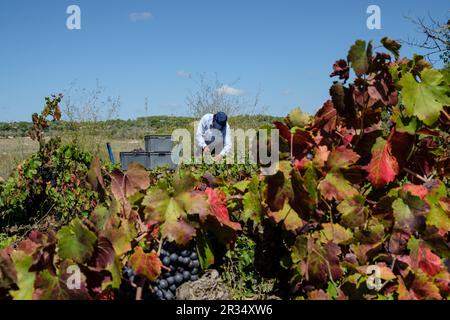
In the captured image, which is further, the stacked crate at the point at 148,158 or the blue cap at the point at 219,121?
the blue cap at the point at 219,121

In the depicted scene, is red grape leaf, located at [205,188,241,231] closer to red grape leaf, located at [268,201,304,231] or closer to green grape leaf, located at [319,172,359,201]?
red grape leaf, located at [268,201,304,231]

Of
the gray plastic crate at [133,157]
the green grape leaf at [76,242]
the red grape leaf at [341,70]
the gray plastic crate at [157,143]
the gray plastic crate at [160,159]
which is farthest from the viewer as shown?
the gray plastic crate at [157,143]

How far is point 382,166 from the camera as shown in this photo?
1.86 metres

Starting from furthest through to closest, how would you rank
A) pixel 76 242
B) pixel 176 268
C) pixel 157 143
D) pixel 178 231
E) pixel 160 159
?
pixel 157 143, pixel 160 159, pixel 176 268, pixel 178 231, pixel 76 242

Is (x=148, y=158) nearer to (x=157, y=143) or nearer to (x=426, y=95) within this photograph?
(x=157, y=143)

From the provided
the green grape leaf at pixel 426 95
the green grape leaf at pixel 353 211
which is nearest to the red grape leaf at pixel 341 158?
the green grape leaf at pixel 353 211

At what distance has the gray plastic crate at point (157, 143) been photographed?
28.1ft

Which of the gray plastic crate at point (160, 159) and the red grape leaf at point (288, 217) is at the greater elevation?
the red grape leaf at point (288, 217)

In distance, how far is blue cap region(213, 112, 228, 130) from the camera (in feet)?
26.1

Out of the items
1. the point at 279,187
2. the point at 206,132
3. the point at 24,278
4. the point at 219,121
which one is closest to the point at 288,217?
the point at 279,187

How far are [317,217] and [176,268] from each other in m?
0.70

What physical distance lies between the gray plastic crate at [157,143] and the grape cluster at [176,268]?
21.2 feet

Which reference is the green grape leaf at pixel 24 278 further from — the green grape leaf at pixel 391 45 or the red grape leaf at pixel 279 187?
the green grape leaf at pixel 391 45
